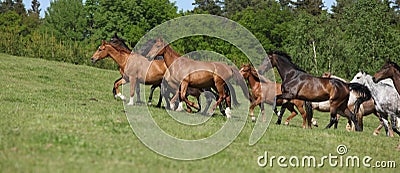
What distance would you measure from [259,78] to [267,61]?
0.84 meters

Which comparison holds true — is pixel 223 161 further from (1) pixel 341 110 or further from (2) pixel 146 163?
(1) pixel 341 110

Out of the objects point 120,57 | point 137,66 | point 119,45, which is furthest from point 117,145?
point 119,45

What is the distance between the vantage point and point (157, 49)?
15867 millimetres

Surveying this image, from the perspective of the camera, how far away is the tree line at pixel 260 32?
138 ft

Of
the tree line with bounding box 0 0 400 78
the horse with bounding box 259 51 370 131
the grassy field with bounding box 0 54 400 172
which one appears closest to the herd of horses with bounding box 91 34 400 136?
the horse with bounding box 259 51 370 131

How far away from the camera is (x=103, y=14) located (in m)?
65.4

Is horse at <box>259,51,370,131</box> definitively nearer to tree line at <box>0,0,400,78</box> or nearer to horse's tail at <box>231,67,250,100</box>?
horse's tail at <box>231,67,250,100</box>

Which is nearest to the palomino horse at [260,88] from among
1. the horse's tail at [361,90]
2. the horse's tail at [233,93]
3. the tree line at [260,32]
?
the horse's tail at [233,93]

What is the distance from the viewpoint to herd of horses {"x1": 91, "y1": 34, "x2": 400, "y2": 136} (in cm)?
1552

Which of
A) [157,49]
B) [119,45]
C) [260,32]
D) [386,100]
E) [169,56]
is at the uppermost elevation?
[260,32]

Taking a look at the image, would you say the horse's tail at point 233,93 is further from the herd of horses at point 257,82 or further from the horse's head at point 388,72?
the horse's head at point 388,72

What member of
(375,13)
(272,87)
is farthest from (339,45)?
(272,87)

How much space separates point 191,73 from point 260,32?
52.9 metres

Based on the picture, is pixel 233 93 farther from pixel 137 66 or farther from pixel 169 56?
pixel 137 66
